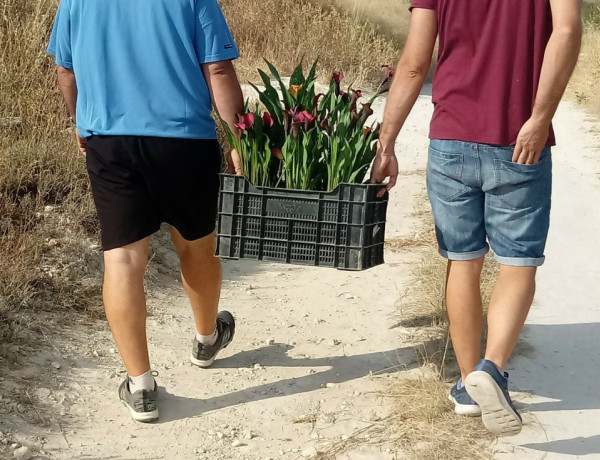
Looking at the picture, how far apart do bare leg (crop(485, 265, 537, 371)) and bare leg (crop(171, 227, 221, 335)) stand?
1.20 metres

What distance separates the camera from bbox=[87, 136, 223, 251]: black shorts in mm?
3193

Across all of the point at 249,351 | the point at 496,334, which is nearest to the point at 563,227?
the point at 249,351

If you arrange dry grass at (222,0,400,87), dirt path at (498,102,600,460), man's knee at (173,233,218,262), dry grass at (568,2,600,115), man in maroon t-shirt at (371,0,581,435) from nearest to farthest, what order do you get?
man in maroon t-shirt at (371,0,581,435)
dirt path at (498,102,600,460)
man's knee at (173,233,218,262)
dry grass at (568,2,600,115)
dry grass at (222,0,400,87)

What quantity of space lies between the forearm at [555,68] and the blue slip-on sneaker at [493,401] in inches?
34.3

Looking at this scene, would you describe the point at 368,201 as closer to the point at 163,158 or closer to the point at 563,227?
the point at 163,158

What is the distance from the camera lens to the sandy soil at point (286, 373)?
3322 mm

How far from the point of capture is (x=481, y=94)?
116 inches

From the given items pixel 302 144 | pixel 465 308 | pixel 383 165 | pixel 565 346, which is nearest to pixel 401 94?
pixel 383 165

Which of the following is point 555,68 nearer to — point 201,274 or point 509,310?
point 509,310

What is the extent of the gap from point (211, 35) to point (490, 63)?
1.00m

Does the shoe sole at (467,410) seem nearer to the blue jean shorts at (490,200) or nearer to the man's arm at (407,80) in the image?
the blue jean shorts at (490,200)

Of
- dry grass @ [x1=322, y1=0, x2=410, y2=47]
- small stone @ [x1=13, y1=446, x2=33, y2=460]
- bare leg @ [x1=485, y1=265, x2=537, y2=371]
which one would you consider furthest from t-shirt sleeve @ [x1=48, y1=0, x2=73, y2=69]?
dry grass @ [x1=322, y1=0, x2=410, y2=47]

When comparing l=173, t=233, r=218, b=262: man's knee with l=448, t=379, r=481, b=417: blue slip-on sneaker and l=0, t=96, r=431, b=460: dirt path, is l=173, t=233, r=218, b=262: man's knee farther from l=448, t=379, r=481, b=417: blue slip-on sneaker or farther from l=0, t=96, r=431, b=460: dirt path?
l=448, t=379, r=481, b=417: blue slip-on sneaker

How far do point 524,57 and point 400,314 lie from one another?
2155mm
